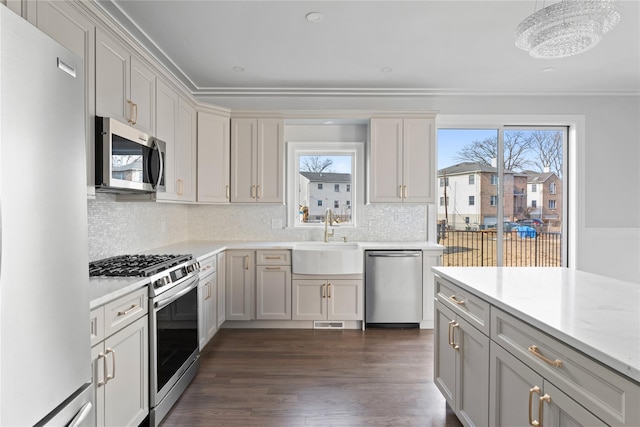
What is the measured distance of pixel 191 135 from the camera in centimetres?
356

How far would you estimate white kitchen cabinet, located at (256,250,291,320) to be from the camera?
3621 mm

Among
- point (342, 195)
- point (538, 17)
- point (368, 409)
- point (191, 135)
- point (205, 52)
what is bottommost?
point (368, 409)

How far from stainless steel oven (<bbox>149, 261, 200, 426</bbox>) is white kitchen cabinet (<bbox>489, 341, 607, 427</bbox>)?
177cm

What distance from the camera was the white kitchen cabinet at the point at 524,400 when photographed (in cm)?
110

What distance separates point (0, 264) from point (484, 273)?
217cm

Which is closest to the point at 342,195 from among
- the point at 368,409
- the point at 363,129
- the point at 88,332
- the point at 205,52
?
the point at 363,129

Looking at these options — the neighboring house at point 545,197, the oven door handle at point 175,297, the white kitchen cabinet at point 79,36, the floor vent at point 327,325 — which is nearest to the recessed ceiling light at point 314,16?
the white kitchen cabinet at point 79,36

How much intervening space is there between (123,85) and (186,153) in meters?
1.19

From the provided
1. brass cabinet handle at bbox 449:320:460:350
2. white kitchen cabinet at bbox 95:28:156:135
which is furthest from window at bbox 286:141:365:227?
brass cabinet handle at bbox 449:320:460:350

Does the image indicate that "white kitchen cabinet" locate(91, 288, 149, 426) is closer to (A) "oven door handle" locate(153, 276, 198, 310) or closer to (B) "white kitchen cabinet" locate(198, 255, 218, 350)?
(A) "oven door handle" locate(153, 276, 198, 310)

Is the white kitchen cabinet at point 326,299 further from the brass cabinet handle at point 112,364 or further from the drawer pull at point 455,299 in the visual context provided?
the brass cabinet handle at point 112,364

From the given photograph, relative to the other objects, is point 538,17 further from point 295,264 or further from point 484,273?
point 295,264

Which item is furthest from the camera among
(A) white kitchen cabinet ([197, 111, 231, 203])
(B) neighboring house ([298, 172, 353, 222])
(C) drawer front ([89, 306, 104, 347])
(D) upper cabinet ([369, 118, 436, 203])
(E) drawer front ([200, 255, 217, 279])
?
(B) neighboring house ([298, 172, 353, 222])

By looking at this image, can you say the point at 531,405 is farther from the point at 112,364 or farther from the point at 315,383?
the point at 112,364
